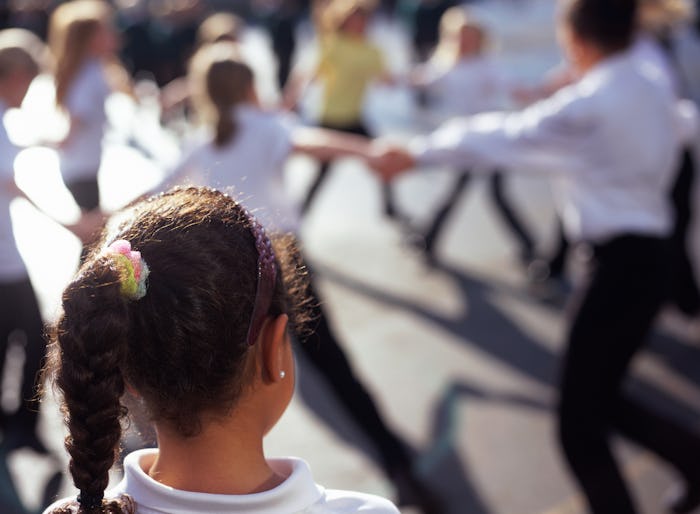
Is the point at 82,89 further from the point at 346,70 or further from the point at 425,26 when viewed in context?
the point at 425,26

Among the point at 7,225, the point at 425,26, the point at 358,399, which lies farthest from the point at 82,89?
the point at 425,26

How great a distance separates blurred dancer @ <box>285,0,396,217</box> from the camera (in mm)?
6969

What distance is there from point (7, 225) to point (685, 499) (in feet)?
9.01

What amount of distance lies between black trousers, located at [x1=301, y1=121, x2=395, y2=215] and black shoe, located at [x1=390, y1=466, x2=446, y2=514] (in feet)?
11.6

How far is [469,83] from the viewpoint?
6434 millimetres

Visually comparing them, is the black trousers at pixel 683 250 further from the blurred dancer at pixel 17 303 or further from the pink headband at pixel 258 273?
the pink headband at pixel 258 273

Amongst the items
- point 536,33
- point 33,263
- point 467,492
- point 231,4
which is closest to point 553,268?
point 467,492

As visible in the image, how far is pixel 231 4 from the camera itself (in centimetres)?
2755

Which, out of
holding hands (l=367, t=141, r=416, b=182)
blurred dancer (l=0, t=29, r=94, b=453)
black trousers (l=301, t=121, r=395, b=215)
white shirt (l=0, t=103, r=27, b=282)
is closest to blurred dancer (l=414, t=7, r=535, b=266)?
black trousers (l=301, t=121, r=395, b=215)

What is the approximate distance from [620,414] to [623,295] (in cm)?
41

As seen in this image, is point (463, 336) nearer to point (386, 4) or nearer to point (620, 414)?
point (620, 414)

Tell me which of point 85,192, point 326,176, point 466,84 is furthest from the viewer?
point 326,176

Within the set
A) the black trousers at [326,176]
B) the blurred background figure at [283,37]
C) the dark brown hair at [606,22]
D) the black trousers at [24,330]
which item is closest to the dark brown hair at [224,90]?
the black trousers at [24,330]

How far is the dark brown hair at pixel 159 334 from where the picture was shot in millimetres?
1312
